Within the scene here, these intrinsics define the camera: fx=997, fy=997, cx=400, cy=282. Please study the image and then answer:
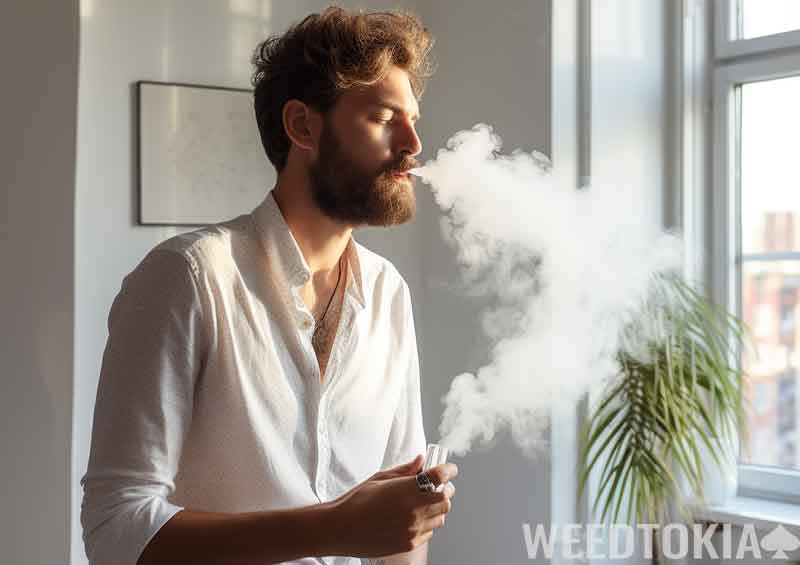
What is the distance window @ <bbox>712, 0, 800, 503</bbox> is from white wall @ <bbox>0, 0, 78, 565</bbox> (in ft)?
6.68

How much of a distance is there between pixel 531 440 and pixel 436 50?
1.47m

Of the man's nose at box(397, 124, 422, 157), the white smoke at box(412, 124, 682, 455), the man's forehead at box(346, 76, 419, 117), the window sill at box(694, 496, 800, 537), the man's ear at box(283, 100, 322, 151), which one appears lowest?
the window sill at box(694, 496, 800, 537)

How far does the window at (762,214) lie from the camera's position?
311cm

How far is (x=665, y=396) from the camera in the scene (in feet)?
9.21

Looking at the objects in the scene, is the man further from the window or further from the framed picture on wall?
the window

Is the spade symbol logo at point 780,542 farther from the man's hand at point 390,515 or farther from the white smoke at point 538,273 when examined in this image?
the man's hand at point 390,515

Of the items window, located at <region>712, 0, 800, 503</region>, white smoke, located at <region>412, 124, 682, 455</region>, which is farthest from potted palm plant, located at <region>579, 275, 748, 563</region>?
window, located at <region>712, 0, 800, 503</region>

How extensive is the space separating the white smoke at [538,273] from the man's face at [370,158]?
0.50 m

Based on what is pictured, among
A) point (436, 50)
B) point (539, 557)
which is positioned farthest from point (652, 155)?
point (539, 557)

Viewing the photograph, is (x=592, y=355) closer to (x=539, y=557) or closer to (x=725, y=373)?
(x=725, y=373)

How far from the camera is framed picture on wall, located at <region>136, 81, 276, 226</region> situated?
317cm

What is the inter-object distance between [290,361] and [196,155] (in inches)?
68.0

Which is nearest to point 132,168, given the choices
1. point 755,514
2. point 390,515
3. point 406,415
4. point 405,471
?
point 406,415

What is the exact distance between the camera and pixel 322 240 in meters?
1.83
